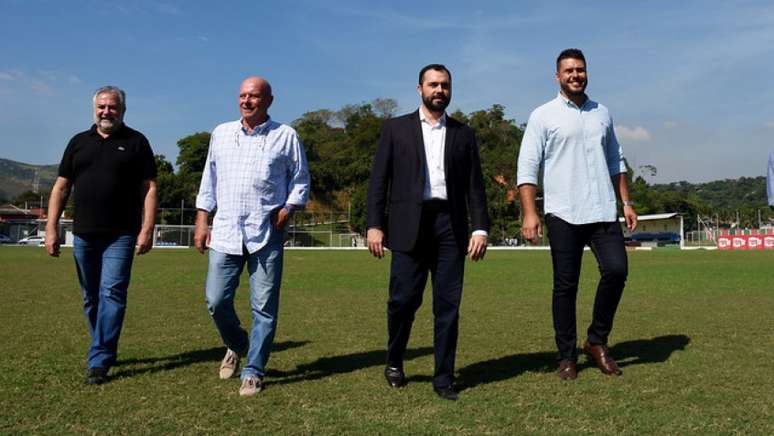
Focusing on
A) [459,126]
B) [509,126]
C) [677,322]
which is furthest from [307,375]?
[509,126]

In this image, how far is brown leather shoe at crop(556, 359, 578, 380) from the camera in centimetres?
432

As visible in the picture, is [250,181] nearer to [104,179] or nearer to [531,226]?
[104,179]

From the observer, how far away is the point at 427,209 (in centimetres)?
407

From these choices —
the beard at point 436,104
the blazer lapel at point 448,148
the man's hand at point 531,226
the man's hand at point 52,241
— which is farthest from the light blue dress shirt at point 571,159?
the man's hand at point 52,241

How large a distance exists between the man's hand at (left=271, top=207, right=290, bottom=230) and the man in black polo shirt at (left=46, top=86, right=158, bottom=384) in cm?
103

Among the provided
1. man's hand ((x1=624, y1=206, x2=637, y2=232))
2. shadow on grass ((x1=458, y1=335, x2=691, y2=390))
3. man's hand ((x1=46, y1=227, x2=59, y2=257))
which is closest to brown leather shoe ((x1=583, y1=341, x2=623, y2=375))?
shadow on grass ((x1=458, y1=335, x2=691, y2=390))

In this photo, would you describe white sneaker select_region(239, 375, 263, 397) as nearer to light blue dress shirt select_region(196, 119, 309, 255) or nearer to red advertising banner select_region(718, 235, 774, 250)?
light blue dress shirt select_region(196, 119, 309, 255)

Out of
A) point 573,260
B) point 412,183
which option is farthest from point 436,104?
point 573,260

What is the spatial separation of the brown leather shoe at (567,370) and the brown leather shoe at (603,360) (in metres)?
0.23

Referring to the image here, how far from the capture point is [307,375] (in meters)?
4.49

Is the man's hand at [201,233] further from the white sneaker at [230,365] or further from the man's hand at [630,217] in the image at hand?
the man's hand at [630,217]

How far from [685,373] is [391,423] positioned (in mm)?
2299

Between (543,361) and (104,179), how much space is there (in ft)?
11.1

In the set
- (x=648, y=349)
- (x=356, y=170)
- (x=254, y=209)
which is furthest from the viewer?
(x=356, y=170)
